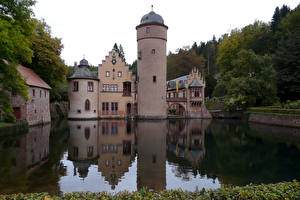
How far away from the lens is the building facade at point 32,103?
24.2 m

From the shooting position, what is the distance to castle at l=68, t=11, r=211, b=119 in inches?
1465

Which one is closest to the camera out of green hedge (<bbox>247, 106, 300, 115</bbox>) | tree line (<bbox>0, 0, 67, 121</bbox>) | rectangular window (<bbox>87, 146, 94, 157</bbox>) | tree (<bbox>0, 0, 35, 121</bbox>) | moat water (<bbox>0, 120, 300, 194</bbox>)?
moat water (<bbox>0, 120, 300, 194</bbox>)

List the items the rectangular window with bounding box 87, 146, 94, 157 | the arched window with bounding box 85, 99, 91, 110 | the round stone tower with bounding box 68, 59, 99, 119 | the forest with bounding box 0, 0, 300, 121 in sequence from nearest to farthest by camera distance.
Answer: the rectangular window with bounding box 87, 146, 94, 157 → the forest with bounding box 0, 0, 300, 121 → the round stone tower with bounding box 68, 59, 99, 119 → the arched window with bounding box 85, 99, 91, 110

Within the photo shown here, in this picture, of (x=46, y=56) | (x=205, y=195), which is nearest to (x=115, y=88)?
(x=46, y=56)

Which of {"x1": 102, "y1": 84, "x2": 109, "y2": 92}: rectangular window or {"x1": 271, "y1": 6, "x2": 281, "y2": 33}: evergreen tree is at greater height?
{"x1": 271, "y1": 6, "x2": 281, "y2": 33}: evergreen tree

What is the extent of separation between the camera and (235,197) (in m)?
4.56

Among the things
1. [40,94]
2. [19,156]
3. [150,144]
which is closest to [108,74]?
[40,94]

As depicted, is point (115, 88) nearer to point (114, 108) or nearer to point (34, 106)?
point (114, 108)

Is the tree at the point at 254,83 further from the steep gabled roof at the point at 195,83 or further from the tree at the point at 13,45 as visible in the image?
the tree at the point at 13,45

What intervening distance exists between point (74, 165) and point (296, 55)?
39.4 metres

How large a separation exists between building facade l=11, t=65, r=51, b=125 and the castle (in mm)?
7203

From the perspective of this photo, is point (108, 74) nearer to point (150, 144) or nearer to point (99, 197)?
point (150, 144)

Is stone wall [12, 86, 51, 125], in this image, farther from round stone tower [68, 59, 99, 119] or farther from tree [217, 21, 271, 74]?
tree [217, 21, 271, 74]

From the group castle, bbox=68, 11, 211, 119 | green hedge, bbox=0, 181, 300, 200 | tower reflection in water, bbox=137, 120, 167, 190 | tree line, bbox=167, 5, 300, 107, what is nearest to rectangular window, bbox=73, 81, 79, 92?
castle, bbox=68, 11, 211, 119
